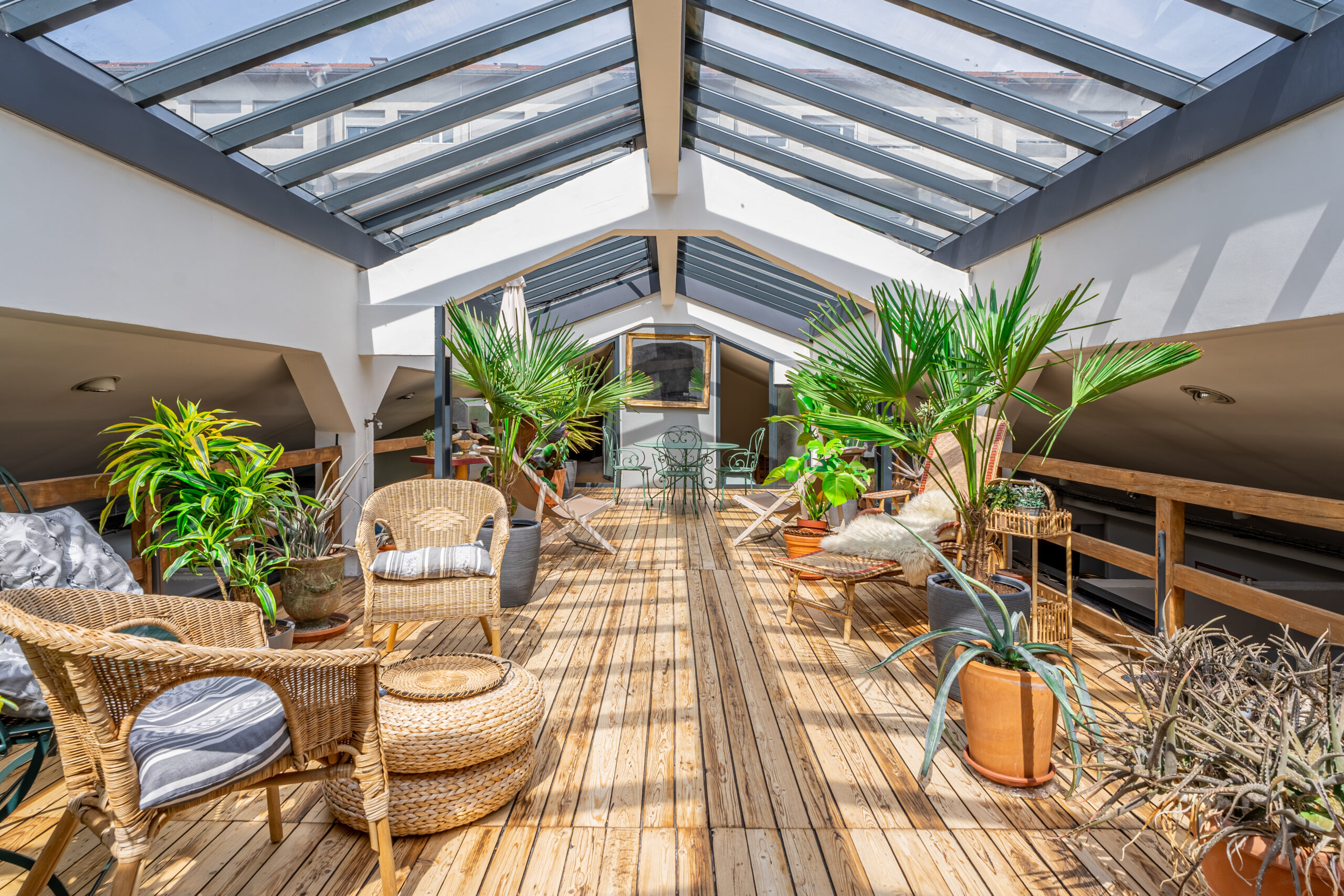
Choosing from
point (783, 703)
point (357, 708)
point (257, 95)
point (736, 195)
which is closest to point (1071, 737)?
point (783, 703)

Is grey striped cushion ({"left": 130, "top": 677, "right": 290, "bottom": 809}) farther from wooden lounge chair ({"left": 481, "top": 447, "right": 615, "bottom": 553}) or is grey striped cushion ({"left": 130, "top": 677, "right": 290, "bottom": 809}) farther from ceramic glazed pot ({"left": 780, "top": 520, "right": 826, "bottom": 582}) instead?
ceramic glazed pot ({"left": 780, "top": 520, "right": 826, "bottom": 582})

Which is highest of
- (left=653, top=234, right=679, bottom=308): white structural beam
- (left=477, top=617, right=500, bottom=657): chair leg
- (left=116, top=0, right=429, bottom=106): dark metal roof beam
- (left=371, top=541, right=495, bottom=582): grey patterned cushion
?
(left=653, top=234, right=679, bottom=308): white structural beam

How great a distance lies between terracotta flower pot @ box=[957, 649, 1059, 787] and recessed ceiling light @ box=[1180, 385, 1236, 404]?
281 cm

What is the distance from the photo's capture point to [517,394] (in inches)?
156

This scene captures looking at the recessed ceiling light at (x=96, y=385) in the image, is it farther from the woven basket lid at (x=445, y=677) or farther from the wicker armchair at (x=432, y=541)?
the woven basket lid at (x=445, y=677)

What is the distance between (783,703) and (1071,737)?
111cm

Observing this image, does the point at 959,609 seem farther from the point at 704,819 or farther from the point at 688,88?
the point at 688,88

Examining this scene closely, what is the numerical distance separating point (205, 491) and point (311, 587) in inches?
30.9

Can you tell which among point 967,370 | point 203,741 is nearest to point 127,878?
point 203,741

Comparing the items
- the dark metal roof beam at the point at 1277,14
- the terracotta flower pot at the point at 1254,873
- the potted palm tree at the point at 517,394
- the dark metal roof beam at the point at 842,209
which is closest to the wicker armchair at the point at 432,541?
the potted palm tree at the point at 517,394

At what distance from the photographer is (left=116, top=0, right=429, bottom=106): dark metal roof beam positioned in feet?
9.49

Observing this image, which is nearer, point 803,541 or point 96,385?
point 96,385

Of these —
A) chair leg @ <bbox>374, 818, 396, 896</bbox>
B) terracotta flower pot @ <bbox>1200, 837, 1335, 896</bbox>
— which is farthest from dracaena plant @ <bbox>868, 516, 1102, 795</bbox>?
chair leg @ <bbox>374, 818, 396, 896</bbox>

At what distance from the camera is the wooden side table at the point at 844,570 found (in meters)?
3.51
